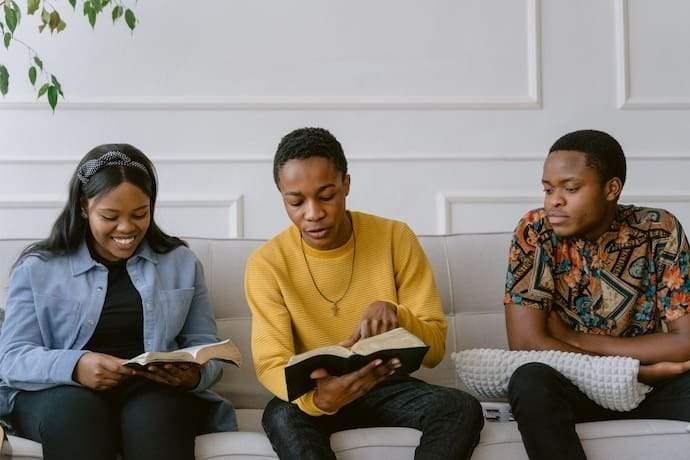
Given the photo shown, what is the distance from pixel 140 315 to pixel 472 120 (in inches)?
67.1

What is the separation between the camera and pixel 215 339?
81.4 inches

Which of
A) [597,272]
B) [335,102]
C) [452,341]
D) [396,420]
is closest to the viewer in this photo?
[396,420]

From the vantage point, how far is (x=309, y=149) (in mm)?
1978

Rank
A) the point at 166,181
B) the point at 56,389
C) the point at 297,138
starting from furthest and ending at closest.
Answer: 1. the point at 166,181
2. the point at 297,138
3. the point at 56,389

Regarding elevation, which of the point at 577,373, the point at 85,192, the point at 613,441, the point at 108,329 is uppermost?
the point at 85,192

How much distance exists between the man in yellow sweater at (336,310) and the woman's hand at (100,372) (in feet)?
0.96

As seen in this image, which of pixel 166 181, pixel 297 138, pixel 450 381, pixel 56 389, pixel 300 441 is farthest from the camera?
Answer: pixel 166 181

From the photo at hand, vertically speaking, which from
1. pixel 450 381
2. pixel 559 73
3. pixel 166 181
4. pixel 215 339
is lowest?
pixel 450 381

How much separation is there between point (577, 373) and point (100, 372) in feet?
3.13

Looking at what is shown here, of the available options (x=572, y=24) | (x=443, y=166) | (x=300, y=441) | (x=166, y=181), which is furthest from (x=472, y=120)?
(x=300, y=441)

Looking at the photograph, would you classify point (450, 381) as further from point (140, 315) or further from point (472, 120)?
point (472, 120)

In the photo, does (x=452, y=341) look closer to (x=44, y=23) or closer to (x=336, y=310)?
(x=336, y=310)

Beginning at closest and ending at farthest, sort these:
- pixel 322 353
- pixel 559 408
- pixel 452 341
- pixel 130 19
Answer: pixel 322 353 → pixel 559 408 → pixel 452 341 → pixel 130 19

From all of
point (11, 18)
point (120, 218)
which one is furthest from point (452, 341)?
point (11, 18)
